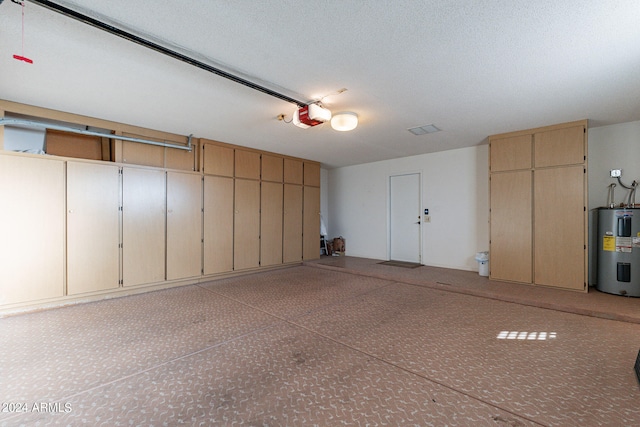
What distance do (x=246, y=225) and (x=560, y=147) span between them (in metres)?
5.86

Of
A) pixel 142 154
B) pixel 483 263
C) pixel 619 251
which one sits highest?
pixel 142 154

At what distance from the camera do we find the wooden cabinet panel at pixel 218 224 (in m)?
5.36

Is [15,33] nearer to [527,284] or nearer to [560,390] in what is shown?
[560,390]

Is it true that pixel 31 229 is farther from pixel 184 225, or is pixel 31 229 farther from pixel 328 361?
pixel 328 361

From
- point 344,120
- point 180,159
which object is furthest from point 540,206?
point 180,159

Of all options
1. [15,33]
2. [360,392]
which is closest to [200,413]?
[360,392]

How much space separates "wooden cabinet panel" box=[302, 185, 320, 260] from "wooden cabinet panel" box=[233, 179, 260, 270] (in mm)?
1410

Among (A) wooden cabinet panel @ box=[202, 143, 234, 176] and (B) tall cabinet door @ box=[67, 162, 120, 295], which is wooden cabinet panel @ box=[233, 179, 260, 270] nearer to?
(A) wooden cabinet panel @ box=[202, 143, 234, 176]

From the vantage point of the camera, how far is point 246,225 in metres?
5.96

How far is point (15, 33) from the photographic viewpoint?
2156 mm

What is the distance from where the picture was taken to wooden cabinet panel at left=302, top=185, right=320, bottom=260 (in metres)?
7.15

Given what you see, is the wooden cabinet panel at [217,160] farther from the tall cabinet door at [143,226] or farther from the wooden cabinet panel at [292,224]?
the wooden cabinet panel at [292,224]

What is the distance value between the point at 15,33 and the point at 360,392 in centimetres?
383

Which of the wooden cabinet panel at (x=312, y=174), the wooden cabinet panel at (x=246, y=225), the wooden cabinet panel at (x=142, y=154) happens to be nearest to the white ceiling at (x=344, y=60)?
the wooden cabinet panel at (x=142, y=154)
